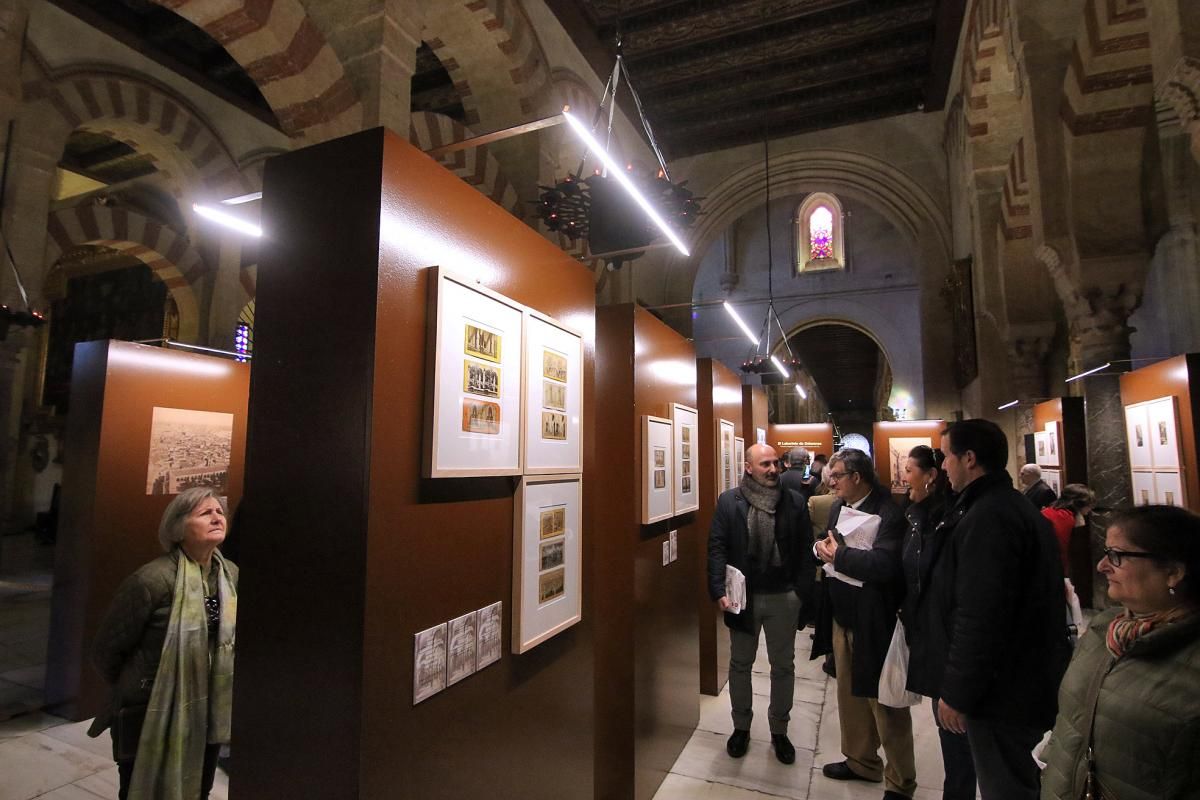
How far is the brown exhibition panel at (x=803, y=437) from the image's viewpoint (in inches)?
493

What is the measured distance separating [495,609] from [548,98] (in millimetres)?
6728

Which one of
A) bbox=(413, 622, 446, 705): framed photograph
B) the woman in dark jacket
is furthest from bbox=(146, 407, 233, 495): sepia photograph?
the woman in dark jacket

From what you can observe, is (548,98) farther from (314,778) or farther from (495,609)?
(314,778)

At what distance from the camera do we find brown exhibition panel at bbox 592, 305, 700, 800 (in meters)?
3.09

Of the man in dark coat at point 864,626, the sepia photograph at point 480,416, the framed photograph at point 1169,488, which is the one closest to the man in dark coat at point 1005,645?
the man in dark coat at point 864,626

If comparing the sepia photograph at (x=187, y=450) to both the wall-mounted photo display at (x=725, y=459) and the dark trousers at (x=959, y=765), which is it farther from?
the dark trousers at (x=959, y=765)

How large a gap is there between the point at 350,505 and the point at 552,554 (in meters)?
0.96

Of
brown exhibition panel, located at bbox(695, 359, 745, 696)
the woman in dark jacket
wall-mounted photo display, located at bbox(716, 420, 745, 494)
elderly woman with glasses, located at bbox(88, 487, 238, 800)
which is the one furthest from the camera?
wall-mounted photo display, located at bbox(716, 420, 745, 494)

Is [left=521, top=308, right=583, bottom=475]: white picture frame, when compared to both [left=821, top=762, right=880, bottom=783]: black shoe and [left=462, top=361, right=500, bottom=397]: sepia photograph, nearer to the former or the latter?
[left=462, top=361, right=500, bottom=397]: sepia photograph

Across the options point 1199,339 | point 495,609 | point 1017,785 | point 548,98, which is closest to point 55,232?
point 548,98

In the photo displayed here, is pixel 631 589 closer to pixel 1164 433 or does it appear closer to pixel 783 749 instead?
pixel 783 749

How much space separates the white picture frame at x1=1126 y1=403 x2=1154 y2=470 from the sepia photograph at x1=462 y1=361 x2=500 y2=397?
18.0 ft

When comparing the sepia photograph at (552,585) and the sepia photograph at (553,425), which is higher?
the sepia photograph at (553,425)

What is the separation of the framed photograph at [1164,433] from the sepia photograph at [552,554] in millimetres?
4665
